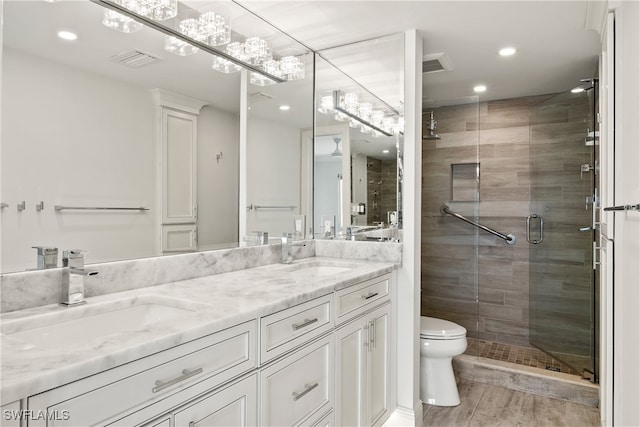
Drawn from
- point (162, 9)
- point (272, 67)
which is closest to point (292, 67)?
point (272, 67)

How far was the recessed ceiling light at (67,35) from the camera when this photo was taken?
1386mm

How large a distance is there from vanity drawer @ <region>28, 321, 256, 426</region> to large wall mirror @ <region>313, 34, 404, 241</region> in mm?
1427

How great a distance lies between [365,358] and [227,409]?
3.19 ft

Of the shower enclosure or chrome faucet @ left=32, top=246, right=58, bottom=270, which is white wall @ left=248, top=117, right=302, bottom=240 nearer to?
chrome faucet @ left=32, top=246, right=58, bottom=270

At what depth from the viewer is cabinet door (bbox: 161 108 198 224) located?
1728mm

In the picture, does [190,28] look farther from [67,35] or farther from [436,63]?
[436,63]

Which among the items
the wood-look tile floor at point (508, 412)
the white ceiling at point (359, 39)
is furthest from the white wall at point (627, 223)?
the wood-look tile floor at point (508, 412)

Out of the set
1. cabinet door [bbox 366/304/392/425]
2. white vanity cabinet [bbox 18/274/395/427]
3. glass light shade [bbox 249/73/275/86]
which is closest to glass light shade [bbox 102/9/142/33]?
glass light shade [bbox 249/73/275/86]

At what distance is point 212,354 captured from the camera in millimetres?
1112

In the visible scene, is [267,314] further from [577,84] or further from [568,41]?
[577,84]

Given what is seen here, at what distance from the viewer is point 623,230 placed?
1.61m

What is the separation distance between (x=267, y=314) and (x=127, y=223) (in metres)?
0.70

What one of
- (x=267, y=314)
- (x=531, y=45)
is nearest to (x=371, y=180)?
(x=531, y=45)

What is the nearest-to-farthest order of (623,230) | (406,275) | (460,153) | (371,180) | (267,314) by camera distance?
(267,314) → (623,230) → (406,275) → (371,180) → (460,153)
